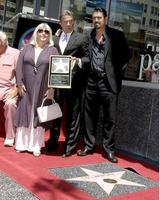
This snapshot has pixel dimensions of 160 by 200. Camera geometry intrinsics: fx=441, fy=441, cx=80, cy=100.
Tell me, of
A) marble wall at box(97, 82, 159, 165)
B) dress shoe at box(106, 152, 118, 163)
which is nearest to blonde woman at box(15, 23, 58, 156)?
dress shoe at box(106, 152, 118, 163)

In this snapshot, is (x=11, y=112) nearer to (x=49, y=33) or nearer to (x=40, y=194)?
(x=49, y=33)

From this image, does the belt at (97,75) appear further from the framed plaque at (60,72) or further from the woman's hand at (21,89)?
the woman's hand at (21,89)

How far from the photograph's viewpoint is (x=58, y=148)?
20.5 ft

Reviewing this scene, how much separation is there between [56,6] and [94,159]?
13.7 ft

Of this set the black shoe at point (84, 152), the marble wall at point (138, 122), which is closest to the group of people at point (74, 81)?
the black shoe at point (84, 152)

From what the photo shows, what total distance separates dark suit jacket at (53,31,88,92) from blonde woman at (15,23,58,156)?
0.22 m

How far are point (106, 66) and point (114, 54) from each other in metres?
0.19

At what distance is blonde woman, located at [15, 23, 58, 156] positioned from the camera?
568cm

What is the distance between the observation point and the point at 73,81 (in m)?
5.69

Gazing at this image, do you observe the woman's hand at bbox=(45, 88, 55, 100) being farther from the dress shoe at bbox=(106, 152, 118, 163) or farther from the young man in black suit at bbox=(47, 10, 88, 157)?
the dress shoe at bbox=(106, 152, 118, 163)

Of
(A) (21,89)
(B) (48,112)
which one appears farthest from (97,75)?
(A) (21,89)

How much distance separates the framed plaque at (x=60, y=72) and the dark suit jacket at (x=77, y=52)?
0.16m

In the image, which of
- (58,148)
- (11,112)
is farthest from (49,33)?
→ (58,148)

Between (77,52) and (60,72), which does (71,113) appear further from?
(77,52)
